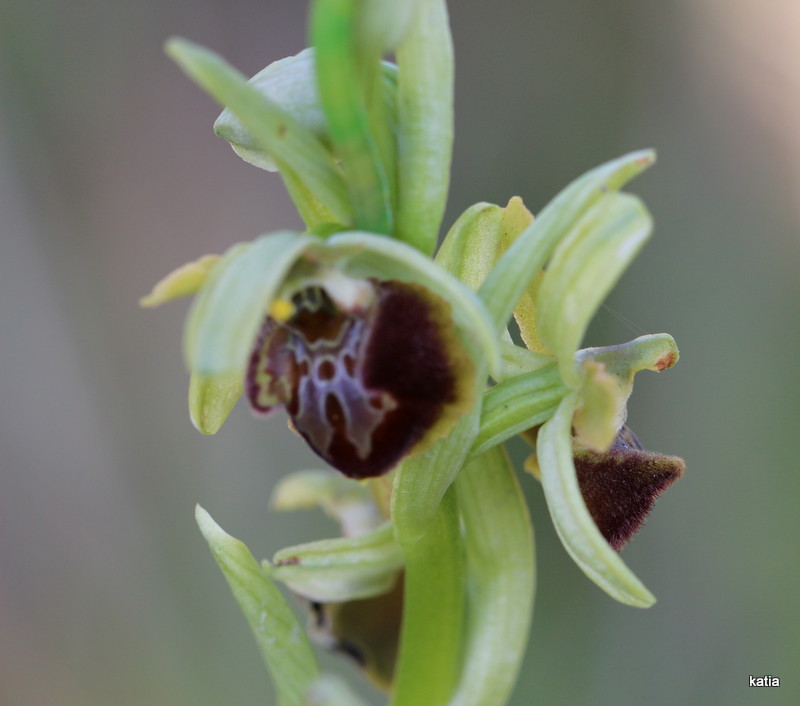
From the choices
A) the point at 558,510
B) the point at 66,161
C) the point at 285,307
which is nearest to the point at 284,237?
the point at 285,307

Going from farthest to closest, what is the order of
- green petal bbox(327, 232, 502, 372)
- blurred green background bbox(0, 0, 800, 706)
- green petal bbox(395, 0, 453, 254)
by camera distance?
blurred green background bbox(0, 0, 800, 706) < green petal bbox(395, 0, 453, 254) < green petal bbox(327, 232, 502, 372)

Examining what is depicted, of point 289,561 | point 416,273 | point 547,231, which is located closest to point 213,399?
point 289,561

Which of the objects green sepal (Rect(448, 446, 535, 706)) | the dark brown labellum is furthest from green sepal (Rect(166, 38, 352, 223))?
green sepal (Rect(448, 446, 535, 706))

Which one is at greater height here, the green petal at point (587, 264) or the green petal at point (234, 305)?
the green petal at point (234, 305)

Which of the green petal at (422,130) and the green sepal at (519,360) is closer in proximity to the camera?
the green petal at (422,130)

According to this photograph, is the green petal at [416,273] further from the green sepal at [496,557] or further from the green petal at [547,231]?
the green sepal at [496,557]

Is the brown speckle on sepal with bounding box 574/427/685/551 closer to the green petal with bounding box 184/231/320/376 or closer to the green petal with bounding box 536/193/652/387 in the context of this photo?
the green petal with bounding box 536/193/652/387

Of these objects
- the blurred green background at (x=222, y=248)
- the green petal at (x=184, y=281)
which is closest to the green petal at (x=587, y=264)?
the green petal at (x=184, y=281)
